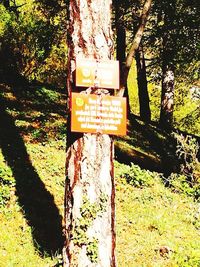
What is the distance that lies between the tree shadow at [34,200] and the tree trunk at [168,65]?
7632 mm

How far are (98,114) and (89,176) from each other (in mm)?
748

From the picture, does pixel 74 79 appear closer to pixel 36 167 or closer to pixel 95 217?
pixel 95 217

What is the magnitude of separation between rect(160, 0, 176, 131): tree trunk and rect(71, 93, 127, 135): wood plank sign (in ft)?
37.2

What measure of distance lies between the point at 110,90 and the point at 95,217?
1553mm

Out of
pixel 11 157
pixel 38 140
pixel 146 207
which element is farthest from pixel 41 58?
pixel 146 207

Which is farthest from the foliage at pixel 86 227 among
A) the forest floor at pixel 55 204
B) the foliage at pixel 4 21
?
the foliage at pixel 4 21

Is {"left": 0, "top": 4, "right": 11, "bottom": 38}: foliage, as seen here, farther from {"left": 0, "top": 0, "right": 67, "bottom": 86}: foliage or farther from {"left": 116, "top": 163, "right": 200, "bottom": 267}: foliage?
{"left": 116, "top": 163, "right": 200, "bottom": 267}: foliage

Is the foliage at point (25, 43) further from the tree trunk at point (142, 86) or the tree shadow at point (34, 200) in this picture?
the tree shadow at point (34, 200)

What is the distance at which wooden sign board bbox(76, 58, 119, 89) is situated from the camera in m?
4.89

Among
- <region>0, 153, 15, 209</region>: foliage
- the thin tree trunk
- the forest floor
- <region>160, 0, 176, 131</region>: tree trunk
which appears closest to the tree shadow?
the forest floor

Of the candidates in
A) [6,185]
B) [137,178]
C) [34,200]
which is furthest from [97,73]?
[137,178]

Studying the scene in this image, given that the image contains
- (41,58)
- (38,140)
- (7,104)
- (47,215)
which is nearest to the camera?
(47,215)

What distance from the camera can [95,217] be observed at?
4918 millimetres

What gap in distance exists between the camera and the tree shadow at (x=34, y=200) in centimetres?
689
